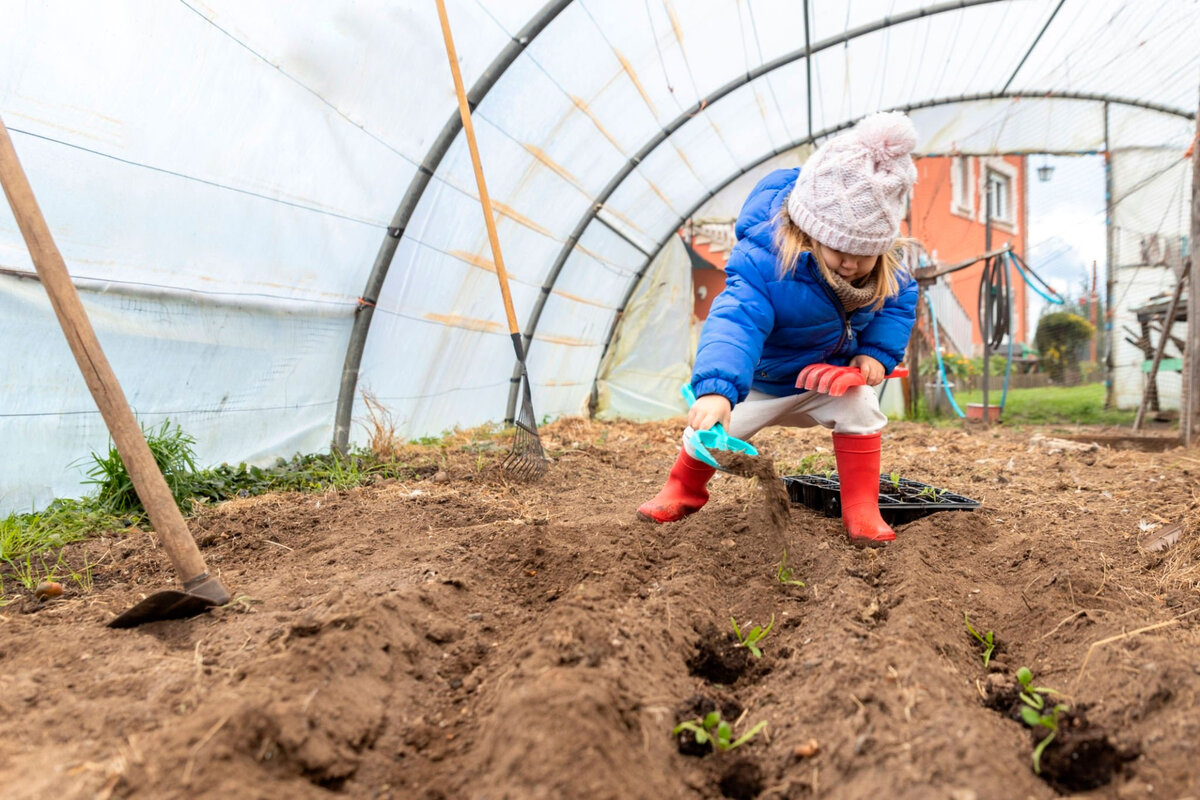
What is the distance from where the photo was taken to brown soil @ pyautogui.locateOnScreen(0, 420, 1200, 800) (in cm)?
111

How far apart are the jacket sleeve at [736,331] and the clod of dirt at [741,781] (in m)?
1.15

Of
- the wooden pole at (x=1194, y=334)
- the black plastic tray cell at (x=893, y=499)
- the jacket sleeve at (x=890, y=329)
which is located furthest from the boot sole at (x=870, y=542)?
the wooden pole at (x=1194, y=334)

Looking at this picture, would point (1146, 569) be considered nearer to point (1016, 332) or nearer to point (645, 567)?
point (645, 567)

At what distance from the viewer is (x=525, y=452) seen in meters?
4.11

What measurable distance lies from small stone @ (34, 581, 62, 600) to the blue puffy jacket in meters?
1.87

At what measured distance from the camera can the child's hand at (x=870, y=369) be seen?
2678mm

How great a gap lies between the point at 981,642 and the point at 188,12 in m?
3.54

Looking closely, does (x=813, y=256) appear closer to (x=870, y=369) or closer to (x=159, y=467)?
(x=870, y=369)

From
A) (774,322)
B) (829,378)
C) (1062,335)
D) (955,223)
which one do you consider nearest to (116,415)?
(774,322)

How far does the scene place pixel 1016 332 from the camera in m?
14.5

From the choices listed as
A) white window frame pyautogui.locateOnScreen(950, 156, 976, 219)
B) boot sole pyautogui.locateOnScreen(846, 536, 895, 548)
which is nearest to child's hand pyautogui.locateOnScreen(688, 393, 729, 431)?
boot sole pyautogui.locateOnScreen(846, 536, 895, 548)

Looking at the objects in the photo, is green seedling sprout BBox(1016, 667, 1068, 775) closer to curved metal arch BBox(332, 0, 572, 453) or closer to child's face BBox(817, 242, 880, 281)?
child's face BBox(817, 242, 880, 281)

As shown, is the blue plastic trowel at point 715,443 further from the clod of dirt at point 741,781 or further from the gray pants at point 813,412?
the clod of dirt at point 741,781

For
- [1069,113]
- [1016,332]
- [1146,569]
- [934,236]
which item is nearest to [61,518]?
[1146,569]
